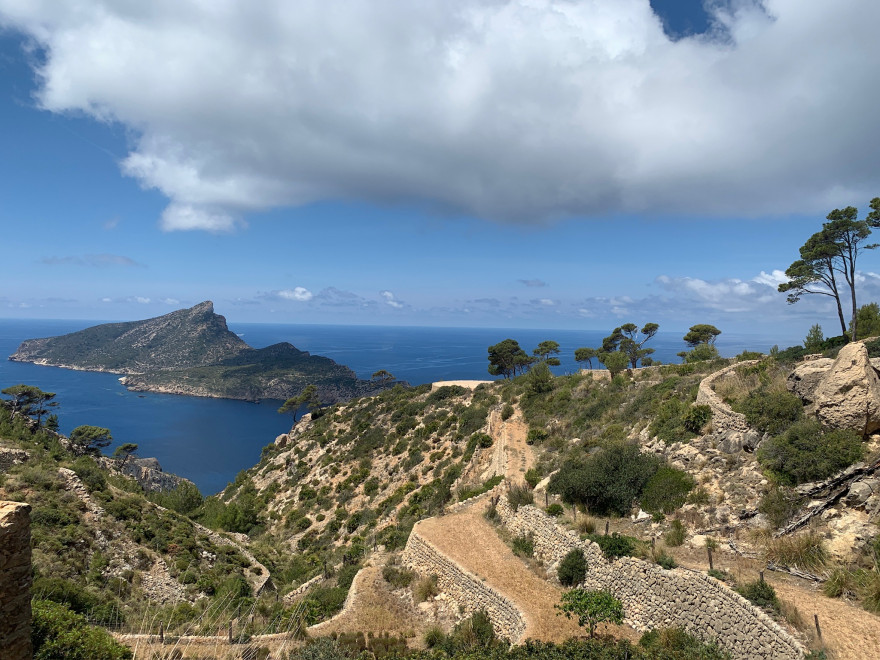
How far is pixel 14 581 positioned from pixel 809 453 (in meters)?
16.9

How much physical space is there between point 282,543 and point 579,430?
2251 cm

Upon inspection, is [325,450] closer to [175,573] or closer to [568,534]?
[175,573]

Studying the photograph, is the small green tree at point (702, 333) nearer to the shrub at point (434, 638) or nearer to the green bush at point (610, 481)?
the green bush at point (610, 481)

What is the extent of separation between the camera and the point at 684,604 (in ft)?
31.4

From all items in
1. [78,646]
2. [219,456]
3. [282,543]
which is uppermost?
[78,646]

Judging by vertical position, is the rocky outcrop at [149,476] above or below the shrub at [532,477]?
below

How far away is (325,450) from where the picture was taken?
42812 millimetres

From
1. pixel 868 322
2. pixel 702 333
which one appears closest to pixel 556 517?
pixel 868 322

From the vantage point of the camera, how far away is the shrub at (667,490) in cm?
1338

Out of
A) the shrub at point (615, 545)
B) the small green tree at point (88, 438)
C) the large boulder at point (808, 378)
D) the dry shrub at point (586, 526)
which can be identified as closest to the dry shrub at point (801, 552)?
the shrub at point (615, 545)

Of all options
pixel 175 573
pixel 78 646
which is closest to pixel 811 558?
pixel 78 646

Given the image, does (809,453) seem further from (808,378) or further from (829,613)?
(829,613)

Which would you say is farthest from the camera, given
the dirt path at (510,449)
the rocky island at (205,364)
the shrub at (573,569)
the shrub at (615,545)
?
the rocky island at (205,364)

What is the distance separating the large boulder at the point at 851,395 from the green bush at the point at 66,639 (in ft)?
63.4
